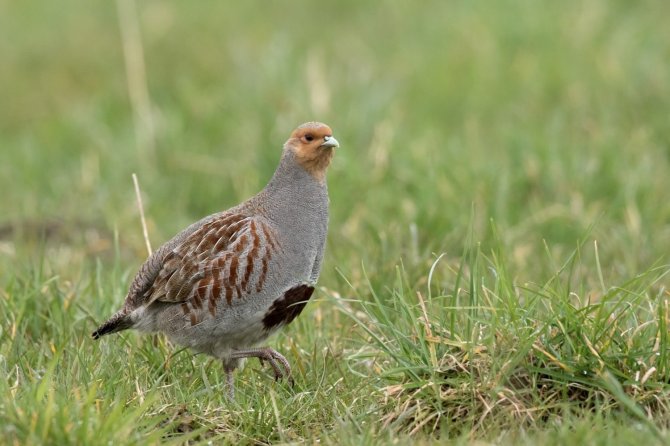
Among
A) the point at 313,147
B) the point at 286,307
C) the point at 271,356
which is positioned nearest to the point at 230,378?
the point at 271,356

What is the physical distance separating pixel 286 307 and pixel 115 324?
713 mm

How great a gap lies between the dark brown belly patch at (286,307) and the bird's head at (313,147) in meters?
0.49

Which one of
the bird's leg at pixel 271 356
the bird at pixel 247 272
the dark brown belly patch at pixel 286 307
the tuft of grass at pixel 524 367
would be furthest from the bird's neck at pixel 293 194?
the tuft of grass at pixel 524 367

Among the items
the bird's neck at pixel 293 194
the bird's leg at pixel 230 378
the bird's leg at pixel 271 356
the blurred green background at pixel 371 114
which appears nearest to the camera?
the bird's leg at pixel 230 378

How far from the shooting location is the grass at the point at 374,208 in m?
3.96

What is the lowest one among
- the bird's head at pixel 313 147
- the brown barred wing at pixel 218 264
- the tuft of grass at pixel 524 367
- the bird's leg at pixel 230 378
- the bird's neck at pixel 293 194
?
the bird's leg at pixel 230 378

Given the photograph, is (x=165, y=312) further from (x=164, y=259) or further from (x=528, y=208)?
(x=528, y=208)

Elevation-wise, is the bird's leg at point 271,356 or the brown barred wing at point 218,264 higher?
the brown barred wing at point 218,264

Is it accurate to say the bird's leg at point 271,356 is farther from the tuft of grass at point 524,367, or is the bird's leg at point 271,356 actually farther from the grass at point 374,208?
the tuft of grass at point 524,367

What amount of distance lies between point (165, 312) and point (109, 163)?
4.19 meters

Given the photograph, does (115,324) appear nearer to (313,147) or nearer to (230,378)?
(230,378)

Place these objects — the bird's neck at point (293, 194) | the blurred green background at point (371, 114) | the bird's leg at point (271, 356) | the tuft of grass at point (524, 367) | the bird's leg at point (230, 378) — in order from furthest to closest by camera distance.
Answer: the blurred green background at point (371, 114)
the bird's neck at point (293, 194)
the bird's leg at point (271, 356)
the bird's leg at point (230, 378)
the tuft of grass at point (524, 367)

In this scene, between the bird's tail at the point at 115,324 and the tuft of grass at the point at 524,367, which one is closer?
the tuft of grass at the point at 524,367

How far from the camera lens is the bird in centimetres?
447
